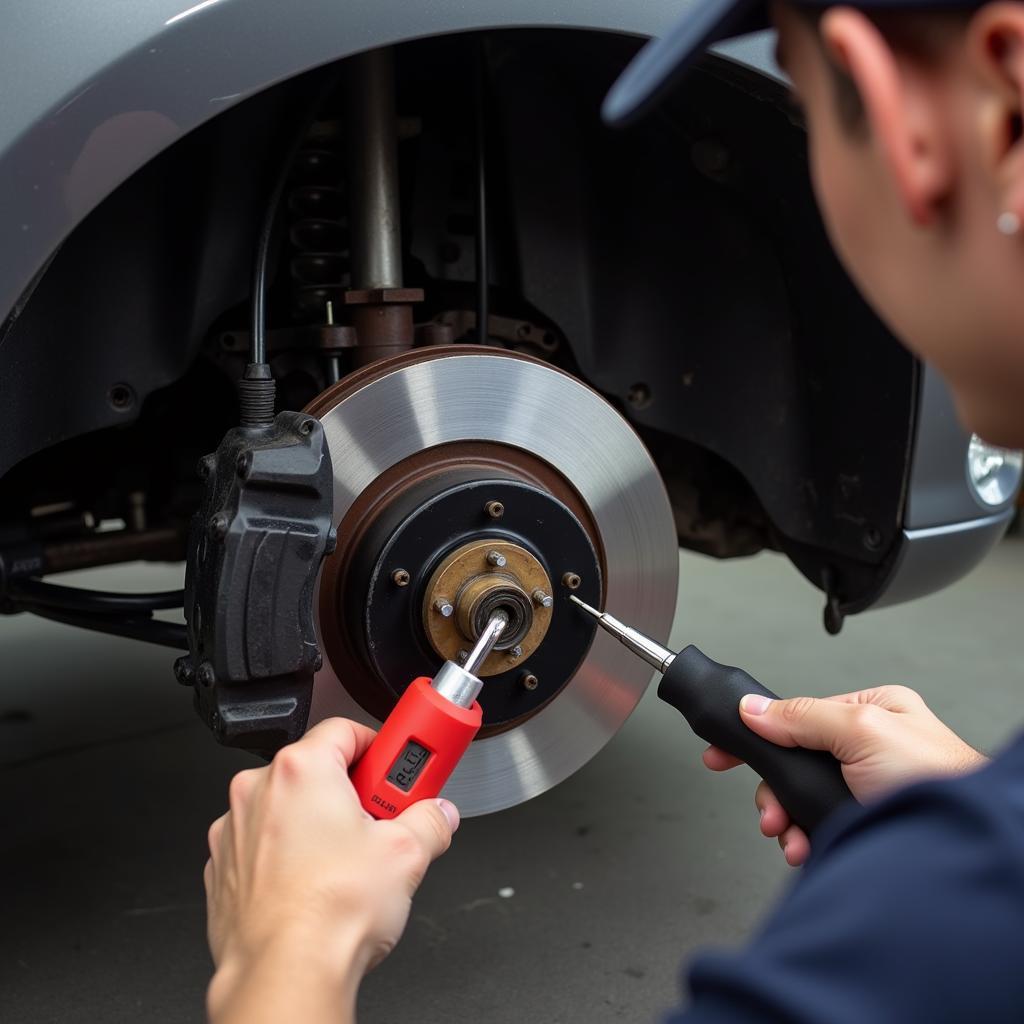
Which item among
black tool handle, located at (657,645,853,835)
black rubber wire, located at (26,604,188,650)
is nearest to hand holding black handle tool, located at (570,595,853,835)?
black tool handle, located at (657,645,853,835)

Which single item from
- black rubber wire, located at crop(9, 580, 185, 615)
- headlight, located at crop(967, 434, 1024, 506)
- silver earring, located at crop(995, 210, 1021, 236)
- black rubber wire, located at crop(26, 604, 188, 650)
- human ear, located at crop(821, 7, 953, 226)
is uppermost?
human ear, located at crop(821, 7, 953, 226)

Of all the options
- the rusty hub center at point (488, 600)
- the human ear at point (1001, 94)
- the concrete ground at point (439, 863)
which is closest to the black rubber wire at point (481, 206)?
the rusty hub center at point (488, 600)

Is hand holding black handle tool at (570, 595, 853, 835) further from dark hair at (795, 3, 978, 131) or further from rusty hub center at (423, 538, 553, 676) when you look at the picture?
dark hair at (795, 3, 978, 131)

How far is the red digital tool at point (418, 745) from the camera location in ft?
2.01

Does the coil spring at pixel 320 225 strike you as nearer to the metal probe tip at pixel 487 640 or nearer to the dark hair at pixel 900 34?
the metal probe tip at pixel 487 640

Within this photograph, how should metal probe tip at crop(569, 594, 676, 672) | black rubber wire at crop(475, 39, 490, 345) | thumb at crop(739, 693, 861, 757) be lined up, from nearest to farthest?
1. thumb at crop(739, 693, 861, 757)
2. metal probe tip at crop(569, 594, 676, 672)
3. black rubber wire at crop(475, 39, 490, 345)

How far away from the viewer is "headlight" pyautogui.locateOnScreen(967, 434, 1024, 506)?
3.84ft

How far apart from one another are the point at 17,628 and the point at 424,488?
1.51m

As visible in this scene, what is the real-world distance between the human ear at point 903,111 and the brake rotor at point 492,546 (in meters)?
0.56

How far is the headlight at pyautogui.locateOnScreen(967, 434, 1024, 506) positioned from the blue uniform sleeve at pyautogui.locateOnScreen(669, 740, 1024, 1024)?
0.91 meters

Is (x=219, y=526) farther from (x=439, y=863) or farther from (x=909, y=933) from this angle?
(x=439, y=863)

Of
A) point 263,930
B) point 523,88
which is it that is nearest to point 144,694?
point 523,88

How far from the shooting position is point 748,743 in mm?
731

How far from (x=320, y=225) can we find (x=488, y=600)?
0.38 m
